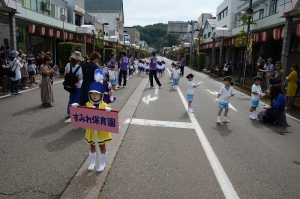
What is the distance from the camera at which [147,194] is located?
3.29 m

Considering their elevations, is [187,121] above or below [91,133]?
below

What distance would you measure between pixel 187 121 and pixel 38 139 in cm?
390

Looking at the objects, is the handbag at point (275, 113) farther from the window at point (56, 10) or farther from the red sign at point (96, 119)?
the window at point (56, 10)

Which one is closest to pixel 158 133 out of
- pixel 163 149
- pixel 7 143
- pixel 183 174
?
pixel 163 149

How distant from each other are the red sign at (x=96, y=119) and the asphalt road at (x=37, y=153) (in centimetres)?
83

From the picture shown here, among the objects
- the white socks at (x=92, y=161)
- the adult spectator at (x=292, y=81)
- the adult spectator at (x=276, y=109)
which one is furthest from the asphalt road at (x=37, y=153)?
the adult spectator at (x=292, y=81)

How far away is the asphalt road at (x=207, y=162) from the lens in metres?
3.44

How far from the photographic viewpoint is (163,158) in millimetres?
4465

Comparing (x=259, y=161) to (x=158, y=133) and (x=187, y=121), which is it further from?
(x=187, y=121)

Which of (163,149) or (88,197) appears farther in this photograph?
(163,149)

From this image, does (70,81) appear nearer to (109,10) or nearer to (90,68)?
(90,68)

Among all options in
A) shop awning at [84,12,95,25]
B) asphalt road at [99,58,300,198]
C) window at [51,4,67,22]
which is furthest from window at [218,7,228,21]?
asphalt road at [99,58,300,198]

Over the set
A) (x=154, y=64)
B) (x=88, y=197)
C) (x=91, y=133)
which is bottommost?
(x=88, y=197)

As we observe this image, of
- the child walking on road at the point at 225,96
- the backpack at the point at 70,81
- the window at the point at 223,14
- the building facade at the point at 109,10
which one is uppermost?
the building facade at the point at 109,10
